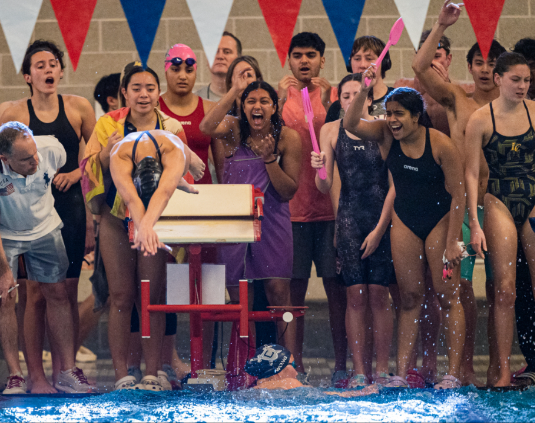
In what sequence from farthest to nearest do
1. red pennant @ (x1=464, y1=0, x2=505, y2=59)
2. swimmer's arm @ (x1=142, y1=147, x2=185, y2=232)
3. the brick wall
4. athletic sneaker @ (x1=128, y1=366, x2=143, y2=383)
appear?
the brick wall
red pennant @ (x1=464, y1=0, x2=505, y2=59)
athletic sneaker @ (x1=128, y1=366, x2=143, y2=383)
swimmer's arm @ (x1=142, y1=147, x2=185, y2=232)

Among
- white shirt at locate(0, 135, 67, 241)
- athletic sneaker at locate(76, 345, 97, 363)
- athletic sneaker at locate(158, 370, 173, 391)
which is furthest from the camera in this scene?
athletic sneaker at locate(76, 345, 97, 363)

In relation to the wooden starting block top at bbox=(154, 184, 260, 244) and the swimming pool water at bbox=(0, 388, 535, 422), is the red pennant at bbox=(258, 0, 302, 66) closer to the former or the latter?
the wooden starting block top at bbox=(154, 184, 260, 244)

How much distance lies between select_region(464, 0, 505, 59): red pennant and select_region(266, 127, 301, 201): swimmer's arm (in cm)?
119

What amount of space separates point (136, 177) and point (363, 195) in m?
1.23

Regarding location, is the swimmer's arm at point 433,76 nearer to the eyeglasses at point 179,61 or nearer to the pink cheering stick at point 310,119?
the pink cheering stick at point 310,119

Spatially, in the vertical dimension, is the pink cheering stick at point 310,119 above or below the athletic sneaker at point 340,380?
above

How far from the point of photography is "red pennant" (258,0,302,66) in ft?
14.8

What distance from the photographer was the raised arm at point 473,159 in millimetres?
3820

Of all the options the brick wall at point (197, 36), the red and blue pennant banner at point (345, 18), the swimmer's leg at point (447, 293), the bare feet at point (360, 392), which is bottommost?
the bare feet at point (360, 392)

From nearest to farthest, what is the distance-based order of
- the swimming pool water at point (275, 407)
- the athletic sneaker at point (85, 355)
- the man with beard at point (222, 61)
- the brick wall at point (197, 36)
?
1. the swimming pool water at point (275, 407)
2. the man with beard at point (222, 61)
3. the athletic sneaker at point (85, 355)
4. the brick wall at point (197, 36)

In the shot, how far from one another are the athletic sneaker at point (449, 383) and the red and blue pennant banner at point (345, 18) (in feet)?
6.68

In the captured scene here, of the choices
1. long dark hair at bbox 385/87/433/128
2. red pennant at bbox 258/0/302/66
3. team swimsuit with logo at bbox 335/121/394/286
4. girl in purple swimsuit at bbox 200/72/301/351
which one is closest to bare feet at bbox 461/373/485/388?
team swimsuit with logo at bbox 335/121/394/286

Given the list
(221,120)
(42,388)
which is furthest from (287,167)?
(42,388)

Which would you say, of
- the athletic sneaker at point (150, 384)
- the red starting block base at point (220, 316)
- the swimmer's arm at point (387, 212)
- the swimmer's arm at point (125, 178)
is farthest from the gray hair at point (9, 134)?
the swimmer's arm at point (387, 212)
